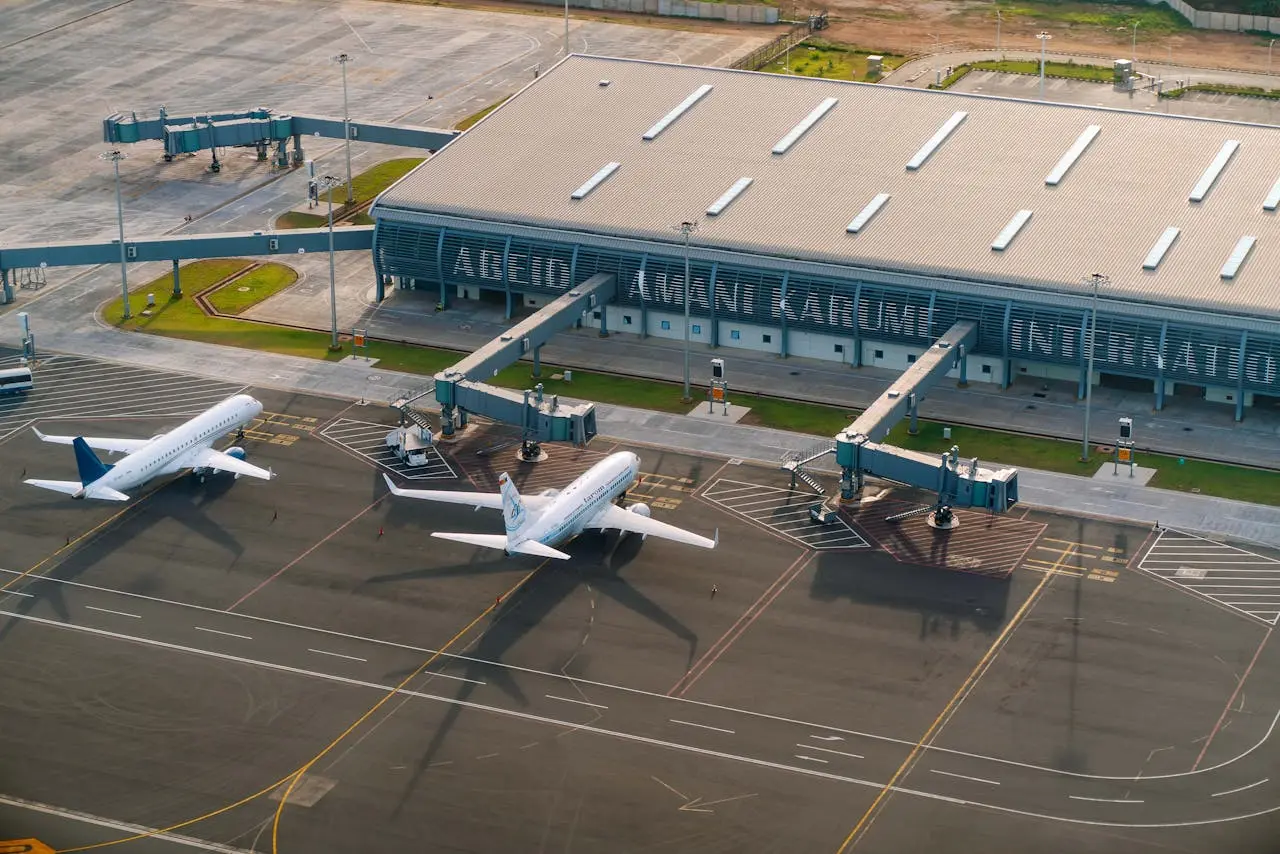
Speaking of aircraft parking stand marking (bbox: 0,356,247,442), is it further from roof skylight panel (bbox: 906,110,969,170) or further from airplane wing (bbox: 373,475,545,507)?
roof skylight panel (bbox: 906,110,969,170)

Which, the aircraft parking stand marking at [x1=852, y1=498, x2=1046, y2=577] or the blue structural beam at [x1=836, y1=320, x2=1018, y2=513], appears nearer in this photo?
the aircraft parking stand marking at [x1=852, y1=498, x2=1046, y2=577]

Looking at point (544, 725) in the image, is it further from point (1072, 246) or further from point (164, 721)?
point (1072, 246)

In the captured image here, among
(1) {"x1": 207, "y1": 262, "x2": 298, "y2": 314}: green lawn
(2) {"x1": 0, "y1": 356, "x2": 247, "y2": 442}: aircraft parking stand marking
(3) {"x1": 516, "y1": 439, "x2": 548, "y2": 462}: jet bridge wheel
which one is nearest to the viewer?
(3) {"x1": 516, "y1": 439, "x2": 548, "y2": 462}: jet bridge wheel

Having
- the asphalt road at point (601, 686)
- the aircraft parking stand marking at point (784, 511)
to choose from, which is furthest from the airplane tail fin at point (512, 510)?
the aircraft parking stand marking at point (784, 511)

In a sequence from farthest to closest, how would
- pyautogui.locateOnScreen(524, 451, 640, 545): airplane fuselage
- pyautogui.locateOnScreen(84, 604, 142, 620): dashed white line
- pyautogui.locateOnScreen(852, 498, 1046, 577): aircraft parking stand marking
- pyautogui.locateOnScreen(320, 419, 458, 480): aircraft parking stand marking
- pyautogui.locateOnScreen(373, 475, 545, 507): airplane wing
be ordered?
pyautogui.locateOnScreen(320, 419, 458, 480): aircraft parking stand marking → pyautogui.locateOnScreen(852, 498, 1046, 577): aircraft parking stand marking → pyautogui.locateOnScreen(373, 475, 545, 507): airplane wing → pyautogui.locateOnScreen(524, 451, 640, 545): airplane fuselage → pyautogui.locateOnScreen(84, 604, 142, 620): dashed white line

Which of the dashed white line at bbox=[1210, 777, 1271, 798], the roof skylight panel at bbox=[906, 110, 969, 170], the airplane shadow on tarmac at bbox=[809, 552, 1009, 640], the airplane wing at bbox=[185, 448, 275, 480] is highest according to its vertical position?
the roof skylight panel at bbox=[906, 110, 969, 170]

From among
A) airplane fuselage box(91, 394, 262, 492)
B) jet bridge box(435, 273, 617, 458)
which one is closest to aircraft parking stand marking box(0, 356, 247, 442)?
airplane fuselage box(91, 394, 262, 492)

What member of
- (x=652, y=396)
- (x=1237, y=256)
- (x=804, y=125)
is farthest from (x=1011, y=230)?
(x=652, y=396)
